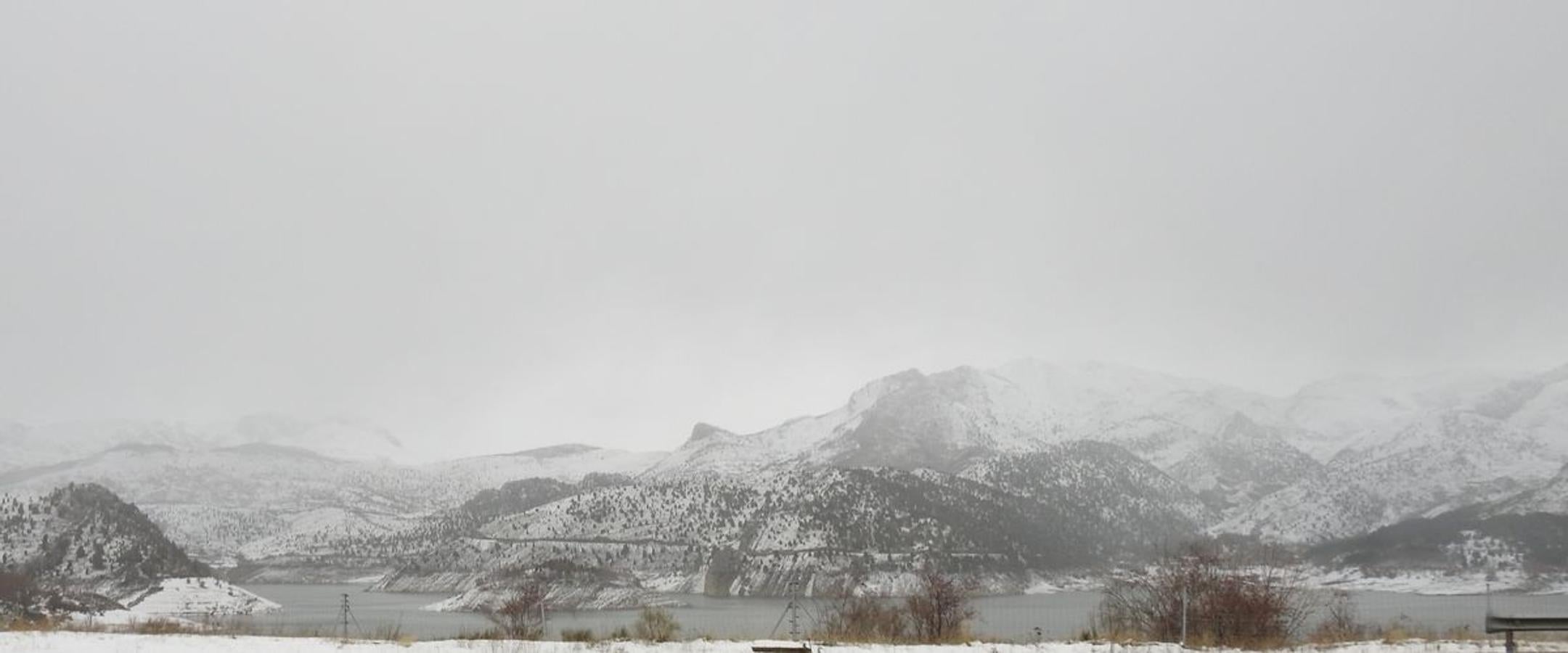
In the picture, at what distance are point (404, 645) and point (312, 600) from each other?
19275 centimetres

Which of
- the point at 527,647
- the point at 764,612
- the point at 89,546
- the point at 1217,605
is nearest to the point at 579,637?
the point at 527,647

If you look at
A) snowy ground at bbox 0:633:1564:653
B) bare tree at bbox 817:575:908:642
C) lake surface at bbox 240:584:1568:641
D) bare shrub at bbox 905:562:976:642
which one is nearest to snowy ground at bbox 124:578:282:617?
lake surface at bbox 240:584:1568:641

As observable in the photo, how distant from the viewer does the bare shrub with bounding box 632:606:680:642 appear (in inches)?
1139

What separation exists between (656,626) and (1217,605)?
17770mm

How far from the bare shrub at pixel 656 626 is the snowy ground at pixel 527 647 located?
3.55m

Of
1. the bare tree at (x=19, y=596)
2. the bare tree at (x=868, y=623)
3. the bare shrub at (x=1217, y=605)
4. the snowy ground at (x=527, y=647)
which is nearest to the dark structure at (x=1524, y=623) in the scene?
the snowy ground at (x=527, y=647)

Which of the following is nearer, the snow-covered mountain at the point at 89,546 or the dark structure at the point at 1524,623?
the dark structure at the point at 1524,623

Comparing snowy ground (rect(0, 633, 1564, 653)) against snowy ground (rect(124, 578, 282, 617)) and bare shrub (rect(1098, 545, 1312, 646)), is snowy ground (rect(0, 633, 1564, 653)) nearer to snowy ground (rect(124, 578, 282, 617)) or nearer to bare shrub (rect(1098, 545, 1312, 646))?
bare shrub (rect(1098, 545, 1312, 646))

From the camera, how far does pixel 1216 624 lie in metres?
33.2

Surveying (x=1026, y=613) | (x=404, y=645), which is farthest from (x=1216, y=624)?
(x=1026, y=613)

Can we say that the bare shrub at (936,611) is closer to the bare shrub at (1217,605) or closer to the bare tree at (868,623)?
the bare tree at (868,623)

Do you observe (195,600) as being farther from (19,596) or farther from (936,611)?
(936,611)

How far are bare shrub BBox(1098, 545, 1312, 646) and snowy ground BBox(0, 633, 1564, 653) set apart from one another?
343 cm

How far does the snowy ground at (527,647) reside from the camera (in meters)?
23.7
